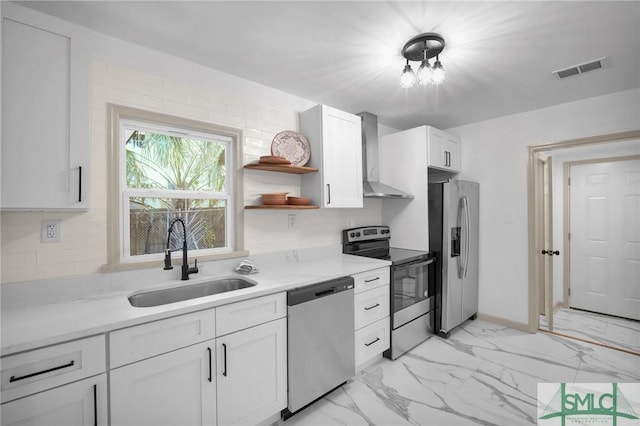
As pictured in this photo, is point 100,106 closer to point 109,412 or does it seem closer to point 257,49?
point 257,49

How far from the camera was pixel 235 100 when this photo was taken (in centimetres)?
237

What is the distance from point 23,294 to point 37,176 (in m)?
0.66

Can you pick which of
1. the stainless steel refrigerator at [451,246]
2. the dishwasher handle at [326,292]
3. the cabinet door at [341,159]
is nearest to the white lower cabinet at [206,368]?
the dishwasher handle at [326,292]

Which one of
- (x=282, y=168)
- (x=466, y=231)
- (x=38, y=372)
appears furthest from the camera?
(x=466, y=231)

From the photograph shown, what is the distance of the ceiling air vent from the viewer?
2166mm

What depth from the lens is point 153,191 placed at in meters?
2.05

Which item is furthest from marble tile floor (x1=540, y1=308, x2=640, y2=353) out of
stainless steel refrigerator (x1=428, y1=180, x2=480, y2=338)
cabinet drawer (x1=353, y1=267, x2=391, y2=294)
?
cabinet drawer (x1=353, y1=267, x2=391, y2=294)

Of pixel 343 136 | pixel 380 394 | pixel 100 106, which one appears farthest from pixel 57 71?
pixel 380 394

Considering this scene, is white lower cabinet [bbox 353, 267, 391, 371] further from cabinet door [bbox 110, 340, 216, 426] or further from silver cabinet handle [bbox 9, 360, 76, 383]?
silver cabinet handle [bbox 9, 360, 76, 383]

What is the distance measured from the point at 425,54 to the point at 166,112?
1.81 m

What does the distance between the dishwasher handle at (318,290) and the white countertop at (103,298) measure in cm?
4

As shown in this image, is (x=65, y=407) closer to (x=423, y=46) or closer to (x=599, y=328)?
(x=423, y=46)

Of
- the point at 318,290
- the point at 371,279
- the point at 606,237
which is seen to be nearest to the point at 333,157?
the point at 371,279

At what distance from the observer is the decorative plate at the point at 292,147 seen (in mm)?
2535
